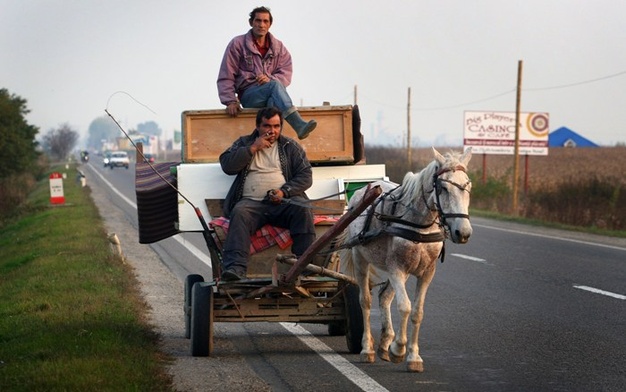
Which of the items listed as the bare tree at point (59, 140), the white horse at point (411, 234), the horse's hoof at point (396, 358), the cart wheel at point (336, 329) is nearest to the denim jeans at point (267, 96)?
the white horse at point (411, 234)

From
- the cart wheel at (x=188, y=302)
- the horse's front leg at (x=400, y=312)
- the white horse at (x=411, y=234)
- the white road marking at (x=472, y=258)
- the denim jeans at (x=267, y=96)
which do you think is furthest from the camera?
the white road marking at (x=472, y=258)

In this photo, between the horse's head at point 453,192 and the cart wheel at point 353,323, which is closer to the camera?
the horse's head at point 453,192

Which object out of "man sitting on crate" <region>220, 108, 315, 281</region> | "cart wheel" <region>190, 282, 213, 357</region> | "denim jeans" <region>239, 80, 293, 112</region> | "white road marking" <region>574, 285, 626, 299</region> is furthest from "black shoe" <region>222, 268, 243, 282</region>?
"white road marking" <region>574, 285, 626, 299</region>

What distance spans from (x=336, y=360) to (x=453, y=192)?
6.84ft

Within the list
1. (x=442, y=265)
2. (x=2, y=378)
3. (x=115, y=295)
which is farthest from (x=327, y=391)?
(x=442, y=265)

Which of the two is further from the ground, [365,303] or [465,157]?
[465,157]

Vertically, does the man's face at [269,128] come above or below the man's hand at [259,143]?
above

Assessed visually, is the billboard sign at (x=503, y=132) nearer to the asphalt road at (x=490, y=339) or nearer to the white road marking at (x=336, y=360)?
the asphalt road at (x=490, y=339)

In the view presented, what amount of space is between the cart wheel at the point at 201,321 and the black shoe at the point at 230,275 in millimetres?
283

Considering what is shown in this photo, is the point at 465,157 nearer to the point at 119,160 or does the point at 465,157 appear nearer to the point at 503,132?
the point at 503,132

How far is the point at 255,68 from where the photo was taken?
1080cm

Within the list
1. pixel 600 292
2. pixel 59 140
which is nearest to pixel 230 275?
pixel 600 292

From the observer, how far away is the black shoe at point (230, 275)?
9.14 metres

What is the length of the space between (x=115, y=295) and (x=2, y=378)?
546 centimetres
